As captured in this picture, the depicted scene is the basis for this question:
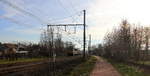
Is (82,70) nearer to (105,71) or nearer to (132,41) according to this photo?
(105,71)

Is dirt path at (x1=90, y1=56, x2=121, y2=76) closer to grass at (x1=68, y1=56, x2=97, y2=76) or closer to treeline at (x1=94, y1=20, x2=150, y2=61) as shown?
grass at (x1=68, y1=56, x2=97, y2=76)

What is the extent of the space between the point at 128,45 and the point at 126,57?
434cm

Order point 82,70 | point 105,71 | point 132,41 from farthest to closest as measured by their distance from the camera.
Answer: point 132,41 < point 82,70 < point 105,71

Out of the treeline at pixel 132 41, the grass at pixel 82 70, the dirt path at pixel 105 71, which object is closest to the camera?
the grass at pixel 82 70

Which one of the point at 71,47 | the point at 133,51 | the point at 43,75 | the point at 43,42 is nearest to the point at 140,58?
the point at 133,51

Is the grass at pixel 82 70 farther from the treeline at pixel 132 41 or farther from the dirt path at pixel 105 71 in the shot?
the treeline at pixel 132 41

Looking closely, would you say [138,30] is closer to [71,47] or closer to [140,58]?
A: [140,58]

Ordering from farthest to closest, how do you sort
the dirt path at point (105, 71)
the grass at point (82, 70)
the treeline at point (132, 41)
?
the treeline at point (132, 41)
the dirt path at point (105, 71)
the grass at point (82, 70)

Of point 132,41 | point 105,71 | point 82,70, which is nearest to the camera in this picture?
point 105,71

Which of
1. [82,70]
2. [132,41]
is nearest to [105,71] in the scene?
[82,70]

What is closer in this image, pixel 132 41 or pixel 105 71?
pixel 105 71

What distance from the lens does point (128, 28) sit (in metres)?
50.1

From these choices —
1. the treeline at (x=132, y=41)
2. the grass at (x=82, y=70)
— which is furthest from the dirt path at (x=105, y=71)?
the treeline at (x=132, y=41)

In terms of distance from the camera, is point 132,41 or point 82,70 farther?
point 132,41
